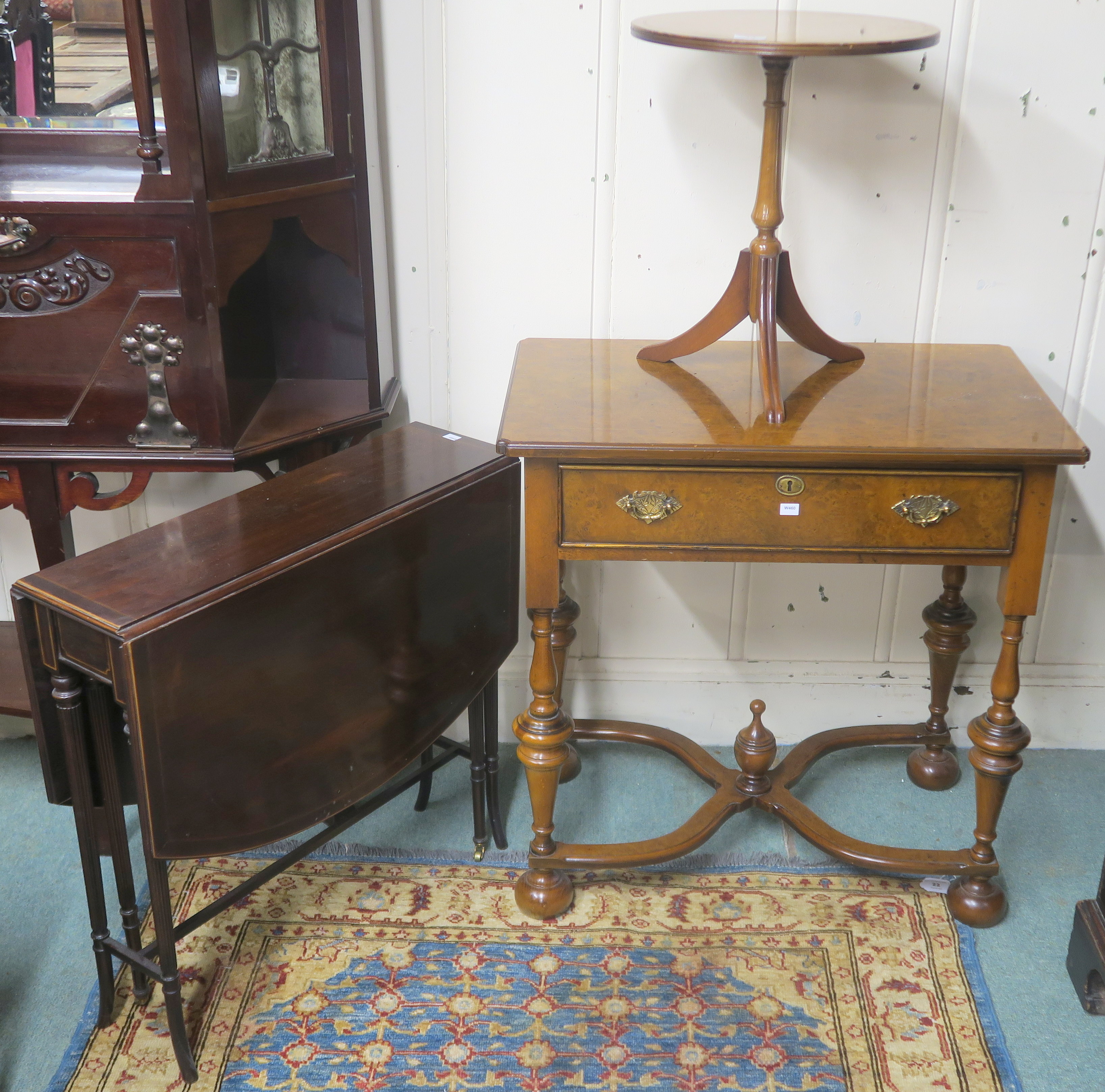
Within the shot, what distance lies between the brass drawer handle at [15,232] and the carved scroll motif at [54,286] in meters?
0.05

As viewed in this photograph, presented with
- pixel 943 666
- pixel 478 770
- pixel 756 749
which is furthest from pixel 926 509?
pixel 478 770

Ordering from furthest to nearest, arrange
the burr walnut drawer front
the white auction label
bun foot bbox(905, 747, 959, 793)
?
bun foot bbox(905, 747, 959, 793), the white auction label, the burr walnut drawer front

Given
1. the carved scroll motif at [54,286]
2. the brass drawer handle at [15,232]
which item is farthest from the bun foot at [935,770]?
the brass drawer handle at [15,232]

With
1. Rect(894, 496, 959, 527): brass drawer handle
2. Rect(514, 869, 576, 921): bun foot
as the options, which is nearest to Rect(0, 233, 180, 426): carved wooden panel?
Rect(514, 869, 576, 921): bun foot

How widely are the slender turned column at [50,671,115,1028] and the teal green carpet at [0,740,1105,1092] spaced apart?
0.11m

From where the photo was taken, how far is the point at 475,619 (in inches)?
75.4

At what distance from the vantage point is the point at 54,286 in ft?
5.95

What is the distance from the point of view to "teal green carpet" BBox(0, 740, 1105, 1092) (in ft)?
5.74

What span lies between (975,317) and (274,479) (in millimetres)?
1297

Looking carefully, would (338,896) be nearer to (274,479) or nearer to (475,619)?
(475,619)

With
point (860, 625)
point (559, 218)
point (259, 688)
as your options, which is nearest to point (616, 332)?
point (559, 218)

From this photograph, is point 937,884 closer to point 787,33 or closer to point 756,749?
point 756,749

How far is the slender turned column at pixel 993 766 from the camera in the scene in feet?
5.90

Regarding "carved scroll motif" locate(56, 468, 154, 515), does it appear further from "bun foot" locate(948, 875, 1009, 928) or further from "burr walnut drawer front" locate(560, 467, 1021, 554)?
"bun foot" locate(948, 875, 1009, 928)
